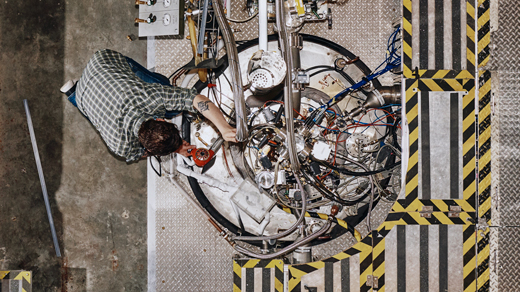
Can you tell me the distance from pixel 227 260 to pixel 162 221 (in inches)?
29.9

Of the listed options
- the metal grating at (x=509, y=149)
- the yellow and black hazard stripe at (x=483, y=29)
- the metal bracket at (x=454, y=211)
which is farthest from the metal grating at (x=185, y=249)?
the yellow and black hazard stripe at (x=483, y=29)

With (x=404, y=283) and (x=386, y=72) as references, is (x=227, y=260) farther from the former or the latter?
(x=386, y=72)

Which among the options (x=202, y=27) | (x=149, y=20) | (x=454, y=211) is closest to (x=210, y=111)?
(x=202, y=27)

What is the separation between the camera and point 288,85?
2445mm

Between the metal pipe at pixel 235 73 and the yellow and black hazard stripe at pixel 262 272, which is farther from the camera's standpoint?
the yellow and black hazard stripe at pixel 262 272

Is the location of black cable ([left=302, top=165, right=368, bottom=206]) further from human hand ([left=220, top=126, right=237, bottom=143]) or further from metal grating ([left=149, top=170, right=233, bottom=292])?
metal grating ([left=149, top=170, right=233, bottom=292])

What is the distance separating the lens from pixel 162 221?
131 inches

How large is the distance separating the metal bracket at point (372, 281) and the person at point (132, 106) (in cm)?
152

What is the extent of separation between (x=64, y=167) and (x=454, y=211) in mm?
3577

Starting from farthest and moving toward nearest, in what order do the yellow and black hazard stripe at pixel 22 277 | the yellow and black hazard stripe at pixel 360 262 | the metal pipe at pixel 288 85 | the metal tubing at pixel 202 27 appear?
the yellow and black hazard stripe at pixel 22 277 → the metal tubing at pixel 202 27 → the yellow and black hazard stripe at pixel 360 262 → the metal pipe at pixel 288 85

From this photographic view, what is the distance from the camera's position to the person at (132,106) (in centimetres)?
246

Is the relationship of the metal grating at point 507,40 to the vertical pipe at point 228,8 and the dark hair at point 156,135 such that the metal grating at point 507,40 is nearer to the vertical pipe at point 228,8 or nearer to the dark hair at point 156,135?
the vertical pipe at point 228,8

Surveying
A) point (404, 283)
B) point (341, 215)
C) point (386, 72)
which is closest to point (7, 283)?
point (341, 215)

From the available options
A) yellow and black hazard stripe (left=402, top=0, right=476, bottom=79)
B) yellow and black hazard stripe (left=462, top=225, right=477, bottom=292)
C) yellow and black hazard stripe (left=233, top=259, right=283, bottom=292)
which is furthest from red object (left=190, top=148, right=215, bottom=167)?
yellow and black hazard stripe (left=462, top=225, right=477, bottom=292)
